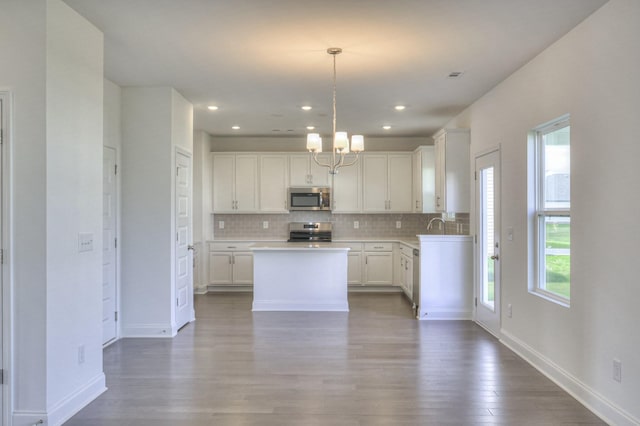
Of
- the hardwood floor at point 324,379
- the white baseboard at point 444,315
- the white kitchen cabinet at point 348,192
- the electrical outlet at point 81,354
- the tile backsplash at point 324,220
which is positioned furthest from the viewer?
the tile backsplash at point 324,220

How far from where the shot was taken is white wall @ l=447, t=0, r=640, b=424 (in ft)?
8.39

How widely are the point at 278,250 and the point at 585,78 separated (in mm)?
4047

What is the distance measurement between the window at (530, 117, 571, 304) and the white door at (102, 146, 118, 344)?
4.19 metres

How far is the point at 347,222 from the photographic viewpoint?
788 centimetres

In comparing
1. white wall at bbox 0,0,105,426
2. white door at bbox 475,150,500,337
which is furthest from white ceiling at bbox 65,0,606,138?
white door at bbox 475,150,500,337

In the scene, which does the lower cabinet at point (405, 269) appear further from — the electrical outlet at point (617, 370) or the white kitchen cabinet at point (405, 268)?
the electrical outlet at point (617, 370)

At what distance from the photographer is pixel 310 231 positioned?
7711mm

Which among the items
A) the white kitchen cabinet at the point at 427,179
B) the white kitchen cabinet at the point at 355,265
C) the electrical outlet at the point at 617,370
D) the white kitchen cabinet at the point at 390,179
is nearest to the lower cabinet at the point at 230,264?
the white kitchen cabinet at the point at 355,265

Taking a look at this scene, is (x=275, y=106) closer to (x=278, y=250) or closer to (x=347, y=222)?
(x=278, y=250)

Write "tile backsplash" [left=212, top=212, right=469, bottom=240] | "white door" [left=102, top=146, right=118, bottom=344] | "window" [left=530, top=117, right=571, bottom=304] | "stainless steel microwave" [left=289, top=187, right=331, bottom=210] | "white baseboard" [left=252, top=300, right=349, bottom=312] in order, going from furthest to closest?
"tile backsplash" [left=212, top=212, right=469, bottom=240] → "stainless steel microwave" [left=289, top=187, right=331, bottom=210] → "white baseboard" [left=252, top=300, right=349, bottom=312] → "white door" [left=102, top=146, right=118, bottom=344] → "window" [left=530, top=117, right=571, bottom=304]

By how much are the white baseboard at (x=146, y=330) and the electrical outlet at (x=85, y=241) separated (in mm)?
1827

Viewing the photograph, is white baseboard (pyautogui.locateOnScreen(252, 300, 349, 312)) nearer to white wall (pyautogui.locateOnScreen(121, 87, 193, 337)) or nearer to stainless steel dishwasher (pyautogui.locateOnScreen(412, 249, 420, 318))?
stainless steel dishwasher (pyautogui.locateOnScreen(412, 249, 420, 318))

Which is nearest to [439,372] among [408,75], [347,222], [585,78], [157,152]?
[585,78]

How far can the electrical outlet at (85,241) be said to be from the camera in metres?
2.97
